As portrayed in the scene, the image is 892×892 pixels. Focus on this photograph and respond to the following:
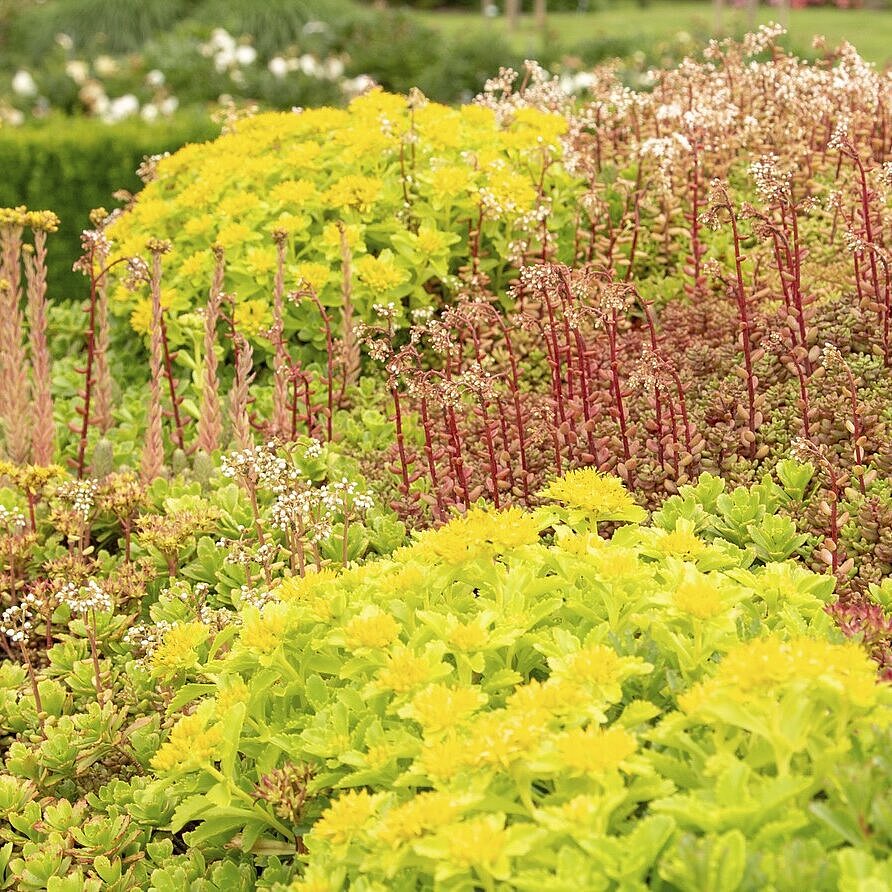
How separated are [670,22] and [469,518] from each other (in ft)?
78.5

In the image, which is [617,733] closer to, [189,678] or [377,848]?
[377,848]

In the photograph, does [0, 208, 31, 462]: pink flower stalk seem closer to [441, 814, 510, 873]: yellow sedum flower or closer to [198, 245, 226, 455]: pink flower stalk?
[198, 245, 226, 455]: pink flower stalk

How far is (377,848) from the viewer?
1.93 meters

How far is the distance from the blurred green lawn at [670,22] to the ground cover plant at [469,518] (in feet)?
50.4

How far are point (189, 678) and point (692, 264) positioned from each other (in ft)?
8.68

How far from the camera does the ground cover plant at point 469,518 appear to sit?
193 cm

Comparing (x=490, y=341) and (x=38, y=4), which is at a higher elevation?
(x=38, y=4)

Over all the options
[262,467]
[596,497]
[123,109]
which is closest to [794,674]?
[596,497]

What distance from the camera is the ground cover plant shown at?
6.32 ft

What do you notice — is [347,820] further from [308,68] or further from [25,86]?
[25,86]

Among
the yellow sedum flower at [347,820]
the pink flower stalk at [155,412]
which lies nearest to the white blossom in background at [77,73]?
the pink flower stalk at [155,412]

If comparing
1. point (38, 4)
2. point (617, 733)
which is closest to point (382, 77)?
point (38, 4)

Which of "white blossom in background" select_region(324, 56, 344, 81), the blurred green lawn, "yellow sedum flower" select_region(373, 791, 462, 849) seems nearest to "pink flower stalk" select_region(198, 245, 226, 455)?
"yellow sedum flower" select_region(373, 791, 462, 849)

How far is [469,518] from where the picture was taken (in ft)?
8.54
